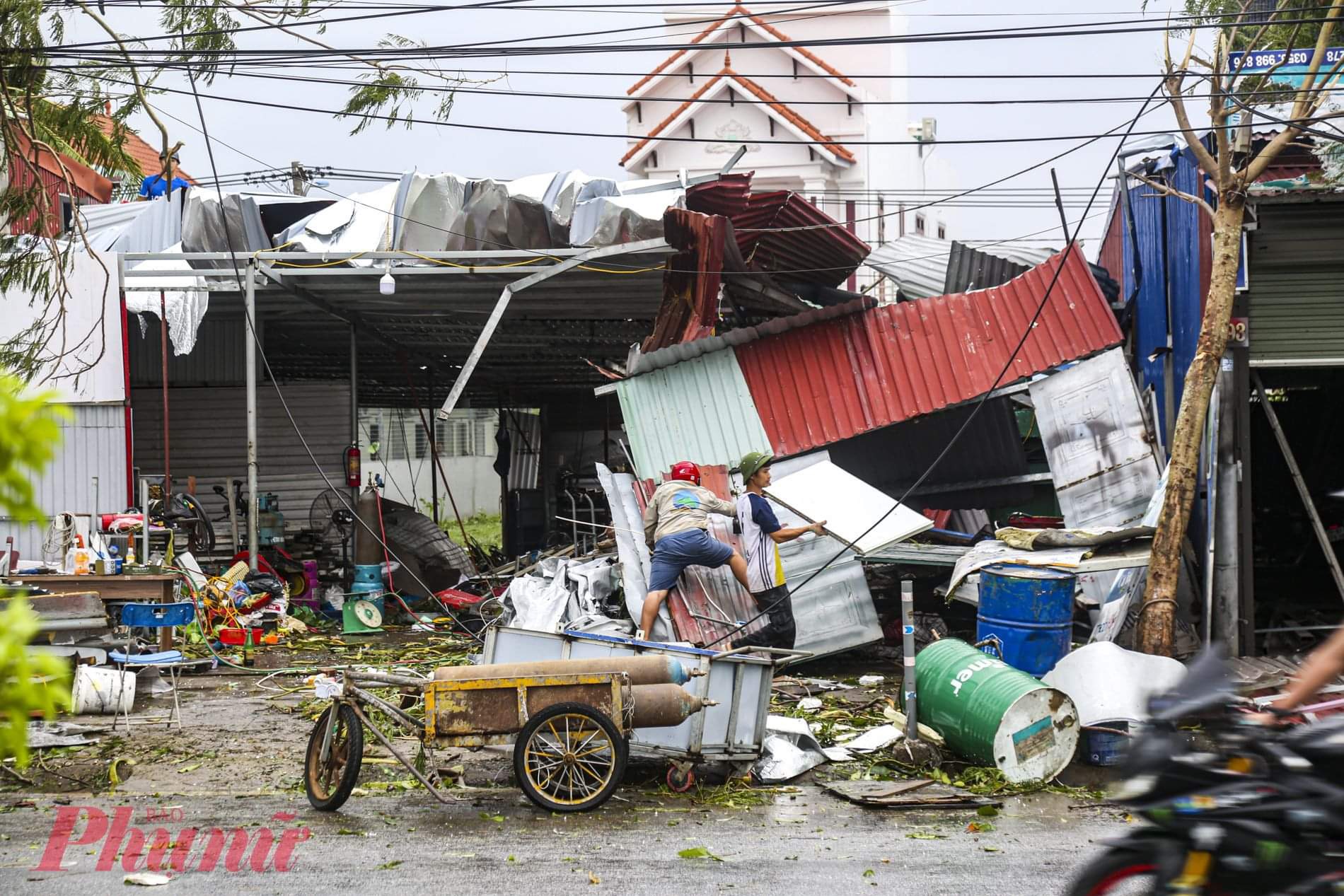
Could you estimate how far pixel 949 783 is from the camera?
7.64 metres

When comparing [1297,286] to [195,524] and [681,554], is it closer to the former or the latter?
[681,554]

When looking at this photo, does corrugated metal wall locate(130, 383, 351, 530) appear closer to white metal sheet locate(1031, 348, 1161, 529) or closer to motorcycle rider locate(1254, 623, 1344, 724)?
white metal sheet locate(1031, 348, 1161, 529)

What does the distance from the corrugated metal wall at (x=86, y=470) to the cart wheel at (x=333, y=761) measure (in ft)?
27.1

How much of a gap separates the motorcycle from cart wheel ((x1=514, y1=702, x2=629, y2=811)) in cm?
342

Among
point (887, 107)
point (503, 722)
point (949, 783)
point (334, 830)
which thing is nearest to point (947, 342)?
point (949, 783)

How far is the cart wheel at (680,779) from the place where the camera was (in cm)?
749

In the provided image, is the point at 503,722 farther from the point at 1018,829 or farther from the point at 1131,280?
the point at 1131,280

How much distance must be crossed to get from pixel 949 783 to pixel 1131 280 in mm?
8774

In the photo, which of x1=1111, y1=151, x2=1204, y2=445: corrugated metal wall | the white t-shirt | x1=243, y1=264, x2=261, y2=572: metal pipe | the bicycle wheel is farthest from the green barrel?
the bicycle wheel

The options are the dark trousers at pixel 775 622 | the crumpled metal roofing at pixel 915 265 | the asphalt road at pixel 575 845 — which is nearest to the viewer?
the asphalt road at pixel 575 845

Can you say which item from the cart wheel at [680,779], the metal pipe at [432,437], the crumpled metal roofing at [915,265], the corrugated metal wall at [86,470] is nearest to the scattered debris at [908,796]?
Answer: the cart wheel at [680,779]

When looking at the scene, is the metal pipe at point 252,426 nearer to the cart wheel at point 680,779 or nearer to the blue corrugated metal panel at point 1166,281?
the cart wheel at point 680,779

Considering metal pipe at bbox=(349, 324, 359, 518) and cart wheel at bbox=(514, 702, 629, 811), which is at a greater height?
metal pipe at bbox=(349, 324, 359, 518)

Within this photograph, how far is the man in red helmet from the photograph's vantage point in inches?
410
